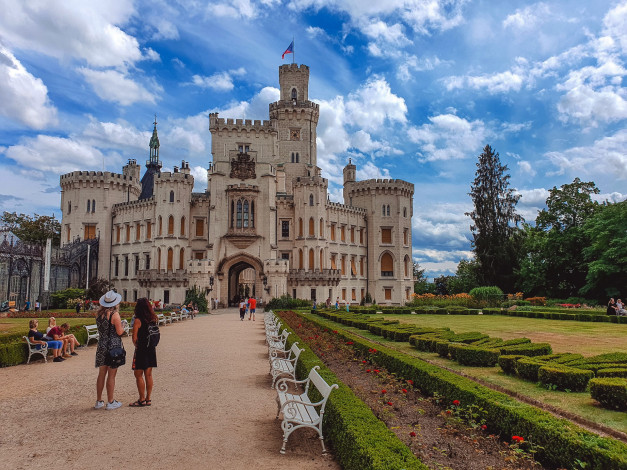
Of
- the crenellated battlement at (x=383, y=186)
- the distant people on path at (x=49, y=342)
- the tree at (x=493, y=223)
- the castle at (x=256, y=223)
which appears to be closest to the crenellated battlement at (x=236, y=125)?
the castle at (x=256, y=223)

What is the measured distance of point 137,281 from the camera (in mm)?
55188

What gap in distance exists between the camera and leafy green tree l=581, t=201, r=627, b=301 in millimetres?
39094

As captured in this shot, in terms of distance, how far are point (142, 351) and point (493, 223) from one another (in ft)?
177

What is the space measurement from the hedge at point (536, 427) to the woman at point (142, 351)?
535cm

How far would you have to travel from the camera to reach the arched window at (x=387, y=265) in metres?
59.6

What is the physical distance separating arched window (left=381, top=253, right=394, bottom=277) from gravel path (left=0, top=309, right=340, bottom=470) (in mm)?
47119

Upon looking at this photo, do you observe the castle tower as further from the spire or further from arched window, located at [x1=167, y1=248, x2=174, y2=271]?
arched window, located at [x1=167, y1=248, x2=174, y2=271]

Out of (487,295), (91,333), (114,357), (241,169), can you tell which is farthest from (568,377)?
(241,169)

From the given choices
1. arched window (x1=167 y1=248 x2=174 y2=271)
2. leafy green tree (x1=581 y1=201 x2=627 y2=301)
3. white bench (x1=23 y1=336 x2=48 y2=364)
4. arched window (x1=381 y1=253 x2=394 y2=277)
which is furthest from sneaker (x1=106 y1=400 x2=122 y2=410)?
arched window (x1=381 y1=253 x2=394 y2=277)

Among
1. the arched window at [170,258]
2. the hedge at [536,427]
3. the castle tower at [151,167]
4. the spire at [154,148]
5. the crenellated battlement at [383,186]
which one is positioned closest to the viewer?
the hedge at [536,427]

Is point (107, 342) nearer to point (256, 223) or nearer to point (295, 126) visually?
point (256, 223)

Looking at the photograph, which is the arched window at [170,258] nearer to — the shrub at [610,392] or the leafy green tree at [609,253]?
the leafy green tree at [609,253]

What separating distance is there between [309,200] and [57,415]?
45.4 metres

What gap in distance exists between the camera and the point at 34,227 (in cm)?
6475
